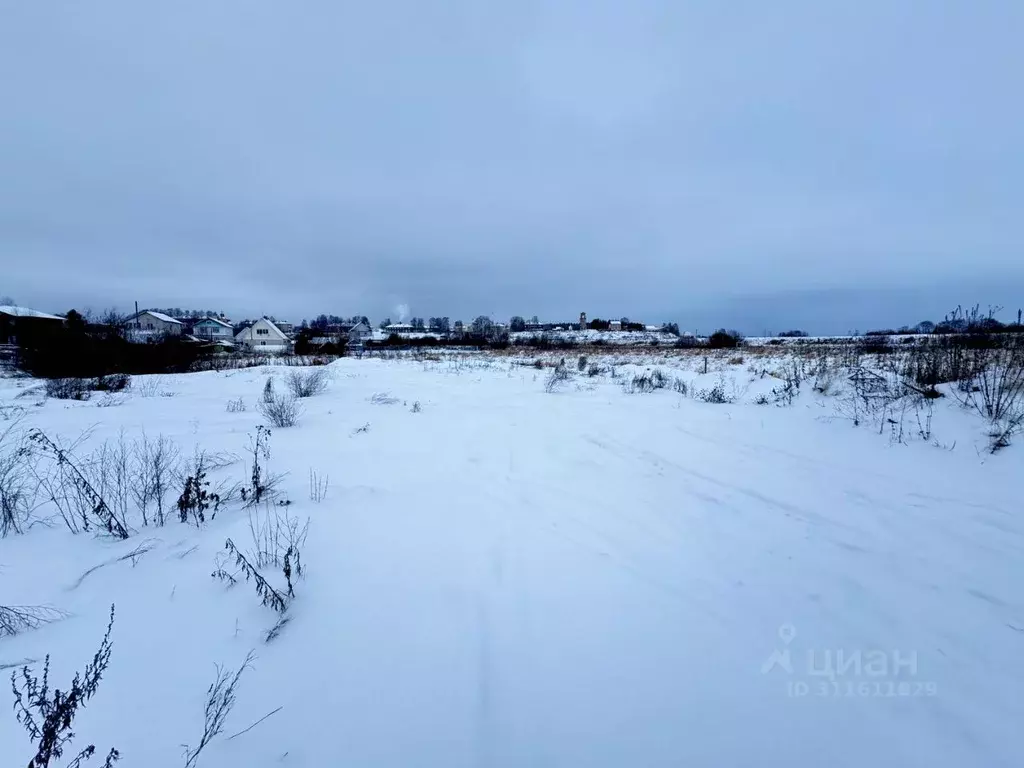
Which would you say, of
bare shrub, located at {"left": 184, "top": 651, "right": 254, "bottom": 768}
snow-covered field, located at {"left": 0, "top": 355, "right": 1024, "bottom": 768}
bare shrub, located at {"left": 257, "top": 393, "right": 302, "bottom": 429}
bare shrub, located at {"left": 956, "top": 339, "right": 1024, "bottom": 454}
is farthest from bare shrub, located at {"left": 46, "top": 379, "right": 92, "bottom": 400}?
bare shrub, located at {"left": 956, "top": 339, "right": 1024, "bottom": 454}

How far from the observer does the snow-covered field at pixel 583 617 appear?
66.3 inches

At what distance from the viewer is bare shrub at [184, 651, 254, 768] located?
1576 millimetres

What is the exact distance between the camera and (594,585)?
266 cm

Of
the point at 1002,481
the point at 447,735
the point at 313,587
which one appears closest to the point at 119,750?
the point at 313,587

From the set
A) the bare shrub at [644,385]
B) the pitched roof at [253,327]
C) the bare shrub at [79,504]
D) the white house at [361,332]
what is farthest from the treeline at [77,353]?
the white house at [361,332]

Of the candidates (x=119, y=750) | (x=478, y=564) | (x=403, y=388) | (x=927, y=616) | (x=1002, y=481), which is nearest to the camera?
(x=119, y=750)

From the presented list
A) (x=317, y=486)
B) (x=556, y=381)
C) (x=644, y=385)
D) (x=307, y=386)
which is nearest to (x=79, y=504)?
(x=317, y=486)

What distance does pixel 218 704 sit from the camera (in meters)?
1.79

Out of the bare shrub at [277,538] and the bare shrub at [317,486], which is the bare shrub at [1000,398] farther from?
the bare shrub at [317,486]

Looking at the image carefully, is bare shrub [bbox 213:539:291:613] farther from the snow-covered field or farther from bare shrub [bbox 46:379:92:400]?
bare shrub [bbox 46:379:92:400]

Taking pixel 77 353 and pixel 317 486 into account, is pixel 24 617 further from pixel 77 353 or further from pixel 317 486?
pixel 77 353

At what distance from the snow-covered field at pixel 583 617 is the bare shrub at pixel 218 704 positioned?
4 cm

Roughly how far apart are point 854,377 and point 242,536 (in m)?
8.88

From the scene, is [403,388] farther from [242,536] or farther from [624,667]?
[624,667]
